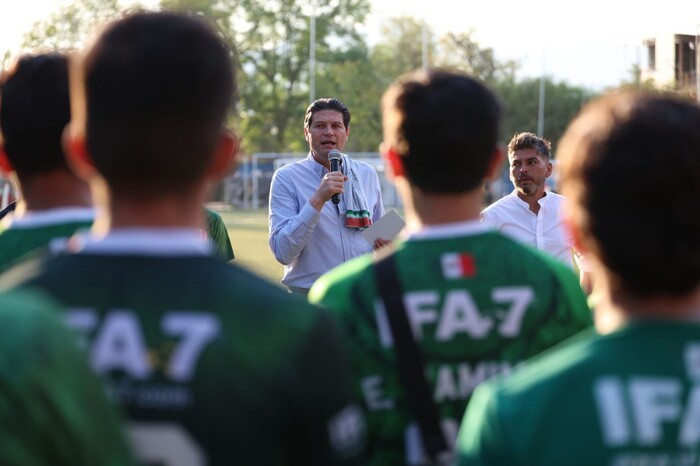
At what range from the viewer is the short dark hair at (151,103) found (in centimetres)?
202

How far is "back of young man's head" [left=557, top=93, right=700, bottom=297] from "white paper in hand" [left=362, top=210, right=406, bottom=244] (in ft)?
13.4

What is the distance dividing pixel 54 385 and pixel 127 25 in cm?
82

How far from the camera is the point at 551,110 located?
72.3m

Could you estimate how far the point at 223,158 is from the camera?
2.18 meters

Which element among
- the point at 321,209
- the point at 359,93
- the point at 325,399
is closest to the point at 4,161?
the point at 325,399

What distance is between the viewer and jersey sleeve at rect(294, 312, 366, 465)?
1.97 meters

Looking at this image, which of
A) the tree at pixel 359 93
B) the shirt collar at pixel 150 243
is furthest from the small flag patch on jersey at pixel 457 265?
the tree at pixel 359 93

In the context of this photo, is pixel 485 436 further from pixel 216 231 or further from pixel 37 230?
pixel 216 231

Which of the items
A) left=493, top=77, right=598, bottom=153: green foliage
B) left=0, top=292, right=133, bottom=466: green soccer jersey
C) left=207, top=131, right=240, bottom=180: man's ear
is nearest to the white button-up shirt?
left=207, top=131, right=240, bottom=180: man's ear

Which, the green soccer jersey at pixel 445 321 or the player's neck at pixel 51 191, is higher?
the player's neck at pixel 51 191

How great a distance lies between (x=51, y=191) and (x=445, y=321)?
1.18 metres

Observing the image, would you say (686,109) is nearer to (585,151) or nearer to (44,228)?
(585,151)

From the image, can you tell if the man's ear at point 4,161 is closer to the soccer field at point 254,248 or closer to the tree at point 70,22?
the soccer field at point 254,248

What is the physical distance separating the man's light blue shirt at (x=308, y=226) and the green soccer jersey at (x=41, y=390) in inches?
204
